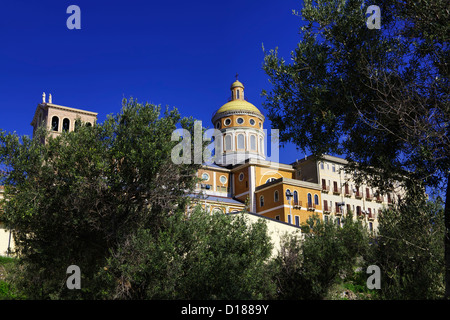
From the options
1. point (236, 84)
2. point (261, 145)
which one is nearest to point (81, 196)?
point (261, 145)

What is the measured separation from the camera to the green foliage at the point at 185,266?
13.9 metres

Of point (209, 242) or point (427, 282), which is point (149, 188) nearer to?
point (209, 242)

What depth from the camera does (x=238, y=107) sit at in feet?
221

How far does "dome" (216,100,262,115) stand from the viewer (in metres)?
67.1

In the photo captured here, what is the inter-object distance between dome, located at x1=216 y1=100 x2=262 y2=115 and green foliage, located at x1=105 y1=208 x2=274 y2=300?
5248 centimetres

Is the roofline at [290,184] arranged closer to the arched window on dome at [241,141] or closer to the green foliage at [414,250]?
the arched window on dome at [241,141]

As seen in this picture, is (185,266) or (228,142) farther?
(228,142)

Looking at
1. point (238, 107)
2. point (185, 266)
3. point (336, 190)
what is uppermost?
point (238, 107)

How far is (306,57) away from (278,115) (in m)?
1.72

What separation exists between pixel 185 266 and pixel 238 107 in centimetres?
5395

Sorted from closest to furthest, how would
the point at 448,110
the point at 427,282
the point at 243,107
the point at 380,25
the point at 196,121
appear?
the point at 448,110 → the point at 380,25 → the point at 427,282 → the point at 196,121 → the point at 243,107

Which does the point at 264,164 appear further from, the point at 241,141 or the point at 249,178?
the point at 241,141

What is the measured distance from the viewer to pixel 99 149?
51.9 feet

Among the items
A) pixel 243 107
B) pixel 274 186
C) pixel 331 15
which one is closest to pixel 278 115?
pixel 331 15
